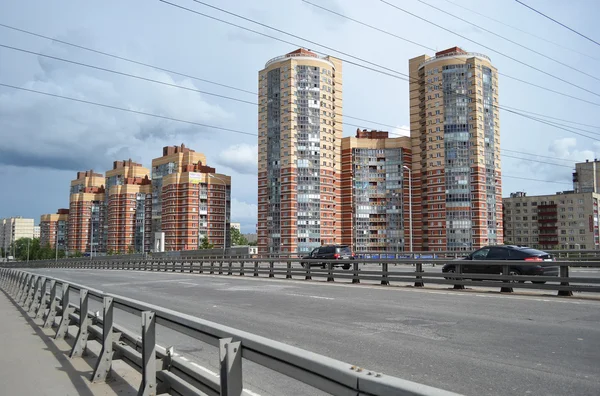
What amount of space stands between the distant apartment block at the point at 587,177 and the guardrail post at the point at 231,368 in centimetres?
17208

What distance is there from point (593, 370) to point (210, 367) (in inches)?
194

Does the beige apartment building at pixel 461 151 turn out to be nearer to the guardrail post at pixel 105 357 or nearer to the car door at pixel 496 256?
the car door at pixel 496 256

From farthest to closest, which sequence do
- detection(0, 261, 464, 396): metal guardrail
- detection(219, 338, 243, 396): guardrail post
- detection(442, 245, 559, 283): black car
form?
detection(442, 245, 559, 283): black car < detection(219, 338, 243, 396): guardrail post < detection(0, 261, 464, 396): metal guardrail

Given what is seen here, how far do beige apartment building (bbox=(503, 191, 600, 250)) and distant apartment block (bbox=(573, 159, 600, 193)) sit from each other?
17.2 feet

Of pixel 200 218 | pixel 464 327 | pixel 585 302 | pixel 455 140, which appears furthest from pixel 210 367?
pixel 200 218

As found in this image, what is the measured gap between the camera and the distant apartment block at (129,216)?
162 meters

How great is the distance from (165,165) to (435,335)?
15424 cm

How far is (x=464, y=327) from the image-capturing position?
29.7ft

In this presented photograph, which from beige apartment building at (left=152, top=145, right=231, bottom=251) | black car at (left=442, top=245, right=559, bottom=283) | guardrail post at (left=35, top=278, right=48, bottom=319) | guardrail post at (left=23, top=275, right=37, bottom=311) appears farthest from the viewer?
beige apartment building at (left=152, top=145, right=231, bottom=251)

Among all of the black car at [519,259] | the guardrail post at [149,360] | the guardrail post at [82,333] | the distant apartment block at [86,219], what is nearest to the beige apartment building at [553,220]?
the black car at [519,259]

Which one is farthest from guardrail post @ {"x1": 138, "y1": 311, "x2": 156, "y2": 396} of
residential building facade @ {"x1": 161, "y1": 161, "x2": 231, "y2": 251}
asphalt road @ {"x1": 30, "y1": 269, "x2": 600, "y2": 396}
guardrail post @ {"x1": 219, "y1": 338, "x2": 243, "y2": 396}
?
residential building facade @ {"x1": 161, "y1": 161, "x2": 231, "y2": 251}

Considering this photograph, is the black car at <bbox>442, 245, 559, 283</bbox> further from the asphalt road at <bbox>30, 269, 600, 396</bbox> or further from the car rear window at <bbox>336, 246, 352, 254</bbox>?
the car rear window at <bbox>336, 246, 352, 254</bbox>

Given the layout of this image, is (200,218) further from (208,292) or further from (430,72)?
(208,292)

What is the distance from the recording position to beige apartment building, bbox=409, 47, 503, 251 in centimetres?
11112
